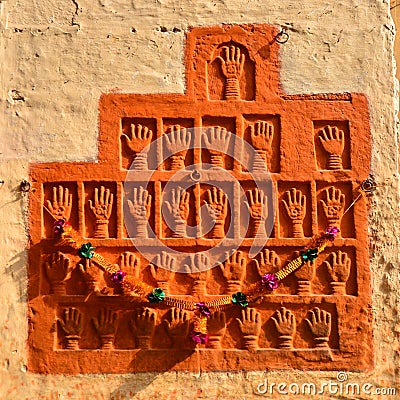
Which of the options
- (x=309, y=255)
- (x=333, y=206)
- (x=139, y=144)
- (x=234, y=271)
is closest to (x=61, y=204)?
(x=139, y=144)

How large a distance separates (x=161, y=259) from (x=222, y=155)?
0.86 m

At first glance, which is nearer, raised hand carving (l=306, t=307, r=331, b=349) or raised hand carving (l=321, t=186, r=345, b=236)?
raised hand carving (l=306, t=307, r=331, b=349)

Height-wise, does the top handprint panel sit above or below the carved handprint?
above

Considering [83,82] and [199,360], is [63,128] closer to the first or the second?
[83,82]

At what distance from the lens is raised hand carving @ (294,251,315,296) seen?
5422 mm

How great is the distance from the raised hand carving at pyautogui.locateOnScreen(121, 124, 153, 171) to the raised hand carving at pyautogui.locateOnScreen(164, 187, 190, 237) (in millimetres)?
291

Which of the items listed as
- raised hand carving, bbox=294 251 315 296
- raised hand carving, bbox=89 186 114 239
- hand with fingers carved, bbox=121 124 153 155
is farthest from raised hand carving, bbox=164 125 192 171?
raised hand carving, bbox=294 251 315 296

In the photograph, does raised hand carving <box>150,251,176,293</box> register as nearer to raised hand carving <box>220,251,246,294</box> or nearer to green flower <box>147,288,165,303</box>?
green flower <box>147,288,165,303</box>

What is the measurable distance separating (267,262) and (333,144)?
97 centimetres

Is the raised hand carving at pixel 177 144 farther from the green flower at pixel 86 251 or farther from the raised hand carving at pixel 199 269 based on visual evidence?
the green flower at pixel 86 251

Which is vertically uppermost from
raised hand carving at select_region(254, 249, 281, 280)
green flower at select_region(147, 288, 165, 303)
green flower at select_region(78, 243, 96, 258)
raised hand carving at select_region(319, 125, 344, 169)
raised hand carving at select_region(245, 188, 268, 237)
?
raised hand carving at select_region(319, 125, 344, 169)

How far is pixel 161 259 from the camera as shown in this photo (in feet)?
17.9

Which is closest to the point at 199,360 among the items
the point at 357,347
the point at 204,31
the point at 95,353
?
the point at 95,353

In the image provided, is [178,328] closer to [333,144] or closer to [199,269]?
[199,269]
